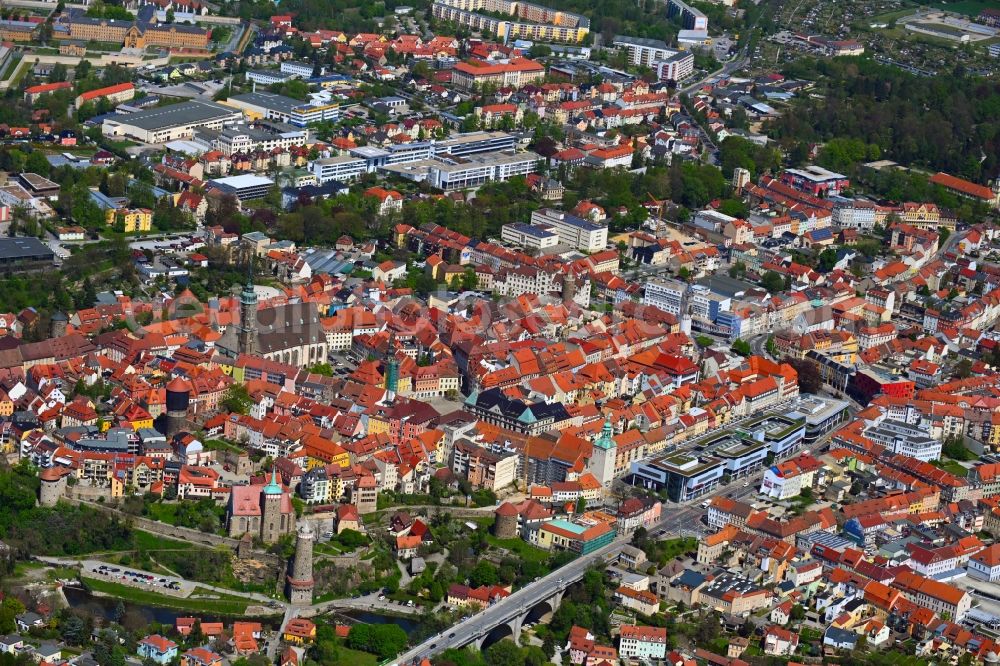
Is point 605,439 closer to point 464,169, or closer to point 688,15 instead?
point 464,169

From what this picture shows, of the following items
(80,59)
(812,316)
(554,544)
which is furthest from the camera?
(80,59)

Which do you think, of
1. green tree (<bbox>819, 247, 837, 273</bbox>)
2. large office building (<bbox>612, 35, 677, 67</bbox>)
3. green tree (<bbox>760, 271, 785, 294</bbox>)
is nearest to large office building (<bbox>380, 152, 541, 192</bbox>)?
green tree (<bbox>819, 247, 837, 273</bbox>)

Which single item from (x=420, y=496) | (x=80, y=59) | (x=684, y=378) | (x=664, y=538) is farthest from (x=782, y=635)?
(x=80, y=59)

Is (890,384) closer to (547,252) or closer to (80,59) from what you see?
(547,252)

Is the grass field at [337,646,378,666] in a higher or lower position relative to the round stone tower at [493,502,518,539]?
lower

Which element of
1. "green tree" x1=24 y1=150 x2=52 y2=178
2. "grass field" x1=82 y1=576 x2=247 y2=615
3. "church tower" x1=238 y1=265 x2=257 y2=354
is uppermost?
"church tower" x1=238 y1=265 x2=257 y2=354

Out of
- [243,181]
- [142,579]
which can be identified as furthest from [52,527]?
[243,181]

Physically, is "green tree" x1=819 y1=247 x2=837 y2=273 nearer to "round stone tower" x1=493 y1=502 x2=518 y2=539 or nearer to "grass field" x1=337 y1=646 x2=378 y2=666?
"round stone tower" x1=493 y1=502 x2=518 y2=539
